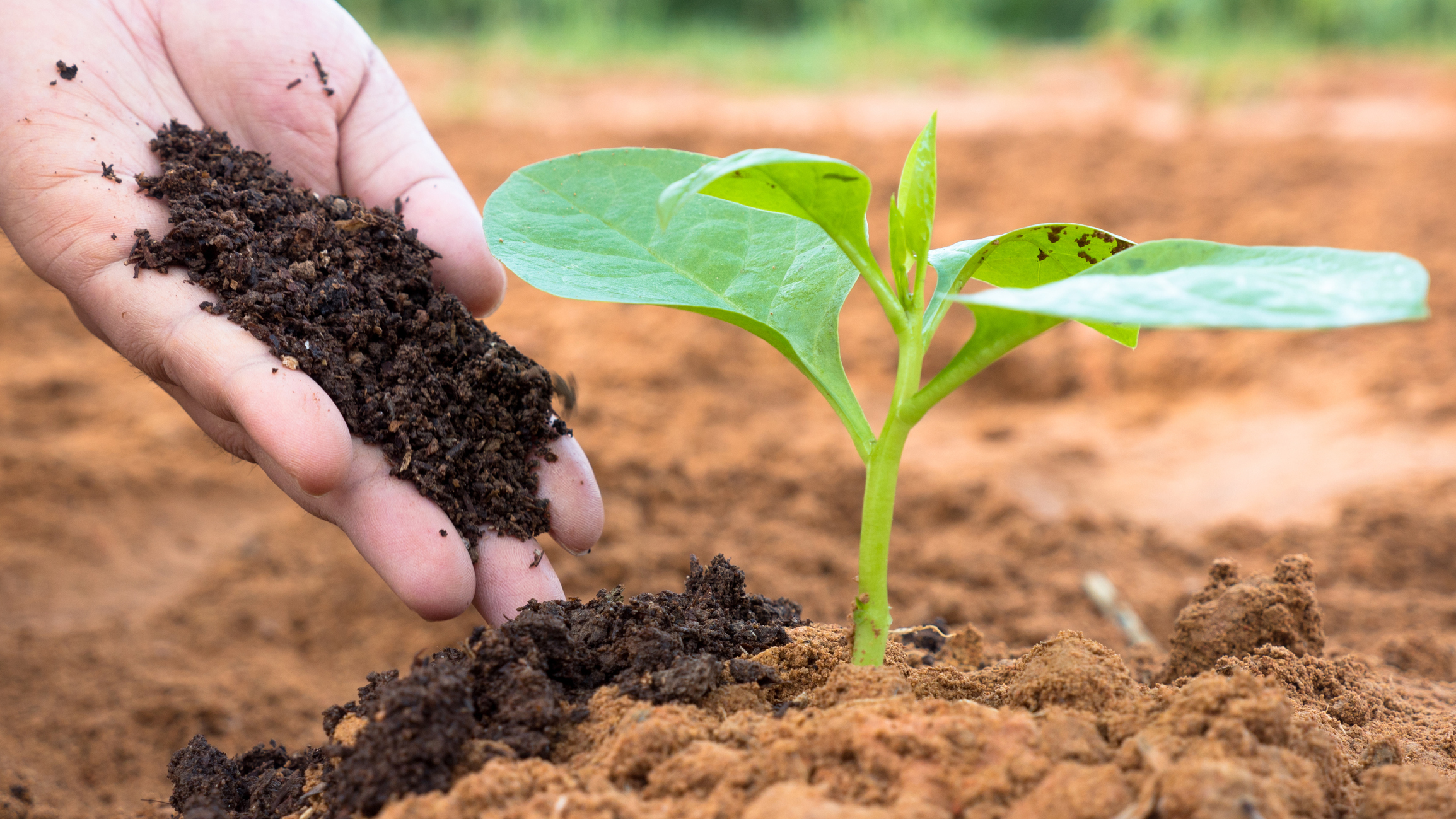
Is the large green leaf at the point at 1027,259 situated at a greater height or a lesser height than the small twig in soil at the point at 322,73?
lesser

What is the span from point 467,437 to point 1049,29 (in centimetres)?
1357

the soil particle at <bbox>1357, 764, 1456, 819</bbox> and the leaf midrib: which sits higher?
the leaf midrib

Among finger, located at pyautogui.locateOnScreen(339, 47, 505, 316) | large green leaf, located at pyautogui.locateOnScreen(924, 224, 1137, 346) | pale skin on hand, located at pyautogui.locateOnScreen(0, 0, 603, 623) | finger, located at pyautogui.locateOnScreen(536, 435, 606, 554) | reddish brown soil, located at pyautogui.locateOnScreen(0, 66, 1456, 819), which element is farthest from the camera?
finger, located at pyautogui.locateOnScreen(339, 47, 505, 316)

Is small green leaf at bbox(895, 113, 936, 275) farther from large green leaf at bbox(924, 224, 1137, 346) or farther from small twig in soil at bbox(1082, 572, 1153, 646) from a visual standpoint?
small twig in soil at bbox(1082, 572, 1153, 646)

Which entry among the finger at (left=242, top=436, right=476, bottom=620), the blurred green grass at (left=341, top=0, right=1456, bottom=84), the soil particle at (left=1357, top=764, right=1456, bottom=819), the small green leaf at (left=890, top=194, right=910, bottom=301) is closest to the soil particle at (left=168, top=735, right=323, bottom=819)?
the finger at (left=242, top=436, right=476, bottom=620)

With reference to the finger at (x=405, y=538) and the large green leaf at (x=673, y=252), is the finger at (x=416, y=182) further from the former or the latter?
the finger at (x=405, y=538)

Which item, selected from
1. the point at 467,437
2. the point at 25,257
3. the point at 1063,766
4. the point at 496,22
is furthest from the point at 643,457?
the point at 496,22

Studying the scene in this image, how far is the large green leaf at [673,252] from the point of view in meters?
1.11

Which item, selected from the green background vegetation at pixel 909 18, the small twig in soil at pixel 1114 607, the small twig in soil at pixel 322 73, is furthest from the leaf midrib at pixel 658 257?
the green background vegetation at pixel 909 18

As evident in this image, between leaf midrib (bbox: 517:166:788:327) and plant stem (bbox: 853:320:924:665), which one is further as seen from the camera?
leaf midrib (bbox: 517:166:788:327)

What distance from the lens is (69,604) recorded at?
Answer: 2004mm

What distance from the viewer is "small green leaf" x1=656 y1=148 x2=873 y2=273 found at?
2.80 ft

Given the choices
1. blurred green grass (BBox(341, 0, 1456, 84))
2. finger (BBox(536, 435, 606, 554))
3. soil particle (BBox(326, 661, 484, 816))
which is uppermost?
blurred green grass (BBox(341, 0, 1456, 84))

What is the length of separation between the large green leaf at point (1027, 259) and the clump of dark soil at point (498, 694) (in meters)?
0.42
